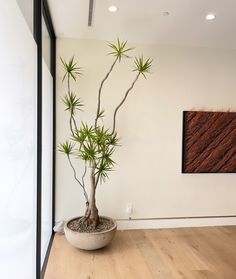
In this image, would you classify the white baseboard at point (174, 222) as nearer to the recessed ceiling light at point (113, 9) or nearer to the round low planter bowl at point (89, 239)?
the round low planter bowl at point (89, 239)

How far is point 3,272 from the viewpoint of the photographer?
1260mm

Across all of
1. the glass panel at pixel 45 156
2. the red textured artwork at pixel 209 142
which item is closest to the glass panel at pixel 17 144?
the glass panel at pixel 45 156

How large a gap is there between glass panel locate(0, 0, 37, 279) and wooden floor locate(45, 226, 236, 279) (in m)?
0.82

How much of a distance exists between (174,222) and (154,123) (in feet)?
5.08

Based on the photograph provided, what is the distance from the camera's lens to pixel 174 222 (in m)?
3.91

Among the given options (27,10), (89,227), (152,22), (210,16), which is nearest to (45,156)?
(89,227)

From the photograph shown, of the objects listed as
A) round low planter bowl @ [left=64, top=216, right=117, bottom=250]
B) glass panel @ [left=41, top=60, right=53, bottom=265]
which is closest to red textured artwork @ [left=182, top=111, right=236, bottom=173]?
round low planter bowl @ [left=64, top=216, right=117, bottom=250]

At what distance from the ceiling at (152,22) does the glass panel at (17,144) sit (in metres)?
1.07

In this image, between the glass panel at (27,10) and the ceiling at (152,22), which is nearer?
the glass panel at (27,10)

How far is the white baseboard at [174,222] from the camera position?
380 centimetres

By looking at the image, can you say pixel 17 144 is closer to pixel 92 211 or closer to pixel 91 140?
pixel 91 140

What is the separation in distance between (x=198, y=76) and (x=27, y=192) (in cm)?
312

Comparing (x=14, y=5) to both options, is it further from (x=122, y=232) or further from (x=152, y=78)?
(x=122, y=232)

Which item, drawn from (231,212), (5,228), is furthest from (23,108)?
(231,212)
